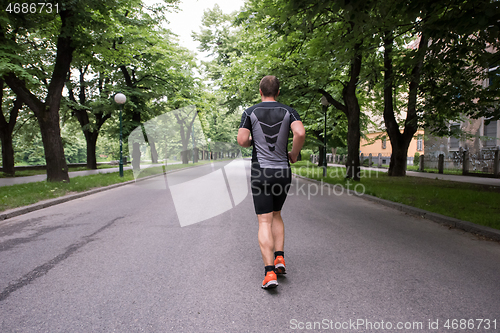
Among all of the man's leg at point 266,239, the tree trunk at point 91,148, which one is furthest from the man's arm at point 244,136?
the tree trunk at point 91,148

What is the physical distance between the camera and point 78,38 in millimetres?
11055

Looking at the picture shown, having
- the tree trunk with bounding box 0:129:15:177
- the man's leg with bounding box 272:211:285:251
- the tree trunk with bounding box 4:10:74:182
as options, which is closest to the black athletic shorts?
the man's leg with bounding box 272:211:285:251

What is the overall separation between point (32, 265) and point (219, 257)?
2323 millimetres

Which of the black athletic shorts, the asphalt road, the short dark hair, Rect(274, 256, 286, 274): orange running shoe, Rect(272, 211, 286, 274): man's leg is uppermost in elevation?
the short dark hair

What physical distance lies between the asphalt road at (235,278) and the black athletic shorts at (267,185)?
0.84 metres

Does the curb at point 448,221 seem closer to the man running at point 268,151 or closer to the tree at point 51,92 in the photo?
the man running at point 268,151

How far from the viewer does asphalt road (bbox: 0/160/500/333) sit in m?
2.45

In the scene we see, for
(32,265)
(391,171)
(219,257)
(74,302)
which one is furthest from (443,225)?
(391,171)

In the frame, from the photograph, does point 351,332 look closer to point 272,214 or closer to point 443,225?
point 272,214

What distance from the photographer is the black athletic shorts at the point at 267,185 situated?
3.05m

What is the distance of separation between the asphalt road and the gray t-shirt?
52.3 inches

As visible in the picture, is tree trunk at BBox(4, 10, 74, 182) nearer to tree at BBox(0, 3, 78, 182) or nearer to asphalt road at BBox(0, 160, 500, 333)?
tree at BBox(0, 3, 78, 182)

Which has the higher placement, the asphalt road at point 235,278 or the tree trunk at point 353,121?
the tree trunk at point 353,121

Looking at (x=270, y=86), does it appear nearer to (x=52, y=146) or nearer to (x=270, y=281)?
(x=270, y=281)
